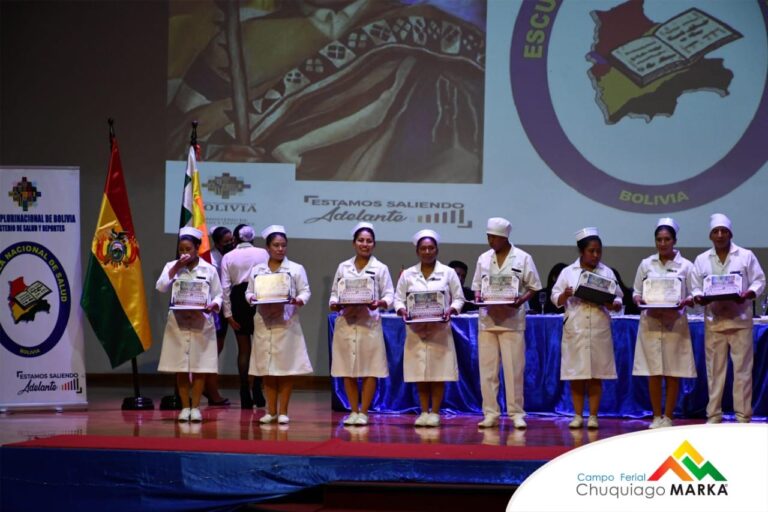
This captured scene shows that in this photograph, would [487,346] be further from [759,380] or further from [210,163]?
[210,163]

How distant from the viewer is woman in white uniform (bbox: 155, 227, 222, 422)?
23.9 feet

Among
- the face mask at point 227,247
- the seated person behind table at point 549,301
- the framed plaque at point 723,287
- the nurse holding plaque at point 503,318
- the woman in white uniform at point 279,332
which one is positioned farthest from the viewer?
the face mask at point 227,247

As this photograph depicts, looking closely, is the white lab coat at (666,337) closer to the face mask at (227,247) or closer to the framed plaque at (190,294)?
the framed plaque at (190,294)

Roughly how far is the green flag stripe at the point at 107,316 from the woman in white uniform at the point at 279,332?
1.62 m

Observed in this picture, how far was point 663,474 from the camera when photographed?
2.35 metres

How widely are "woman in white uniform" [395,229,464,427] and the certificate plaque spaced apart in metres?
0.22

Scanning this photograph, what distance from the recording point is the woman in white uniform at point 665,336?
6.91m

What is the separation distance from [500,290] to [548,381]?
1.39m

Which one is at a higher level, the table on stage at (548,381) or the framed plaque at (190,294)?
the framed plaque at (190,294)

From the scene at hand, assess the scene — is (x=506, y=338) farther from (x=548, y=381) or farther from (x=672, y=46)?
(x=672, y=46)

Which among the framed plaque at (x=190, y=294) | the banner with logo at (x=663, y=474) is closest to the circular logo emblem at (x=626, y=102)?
the framed plaque at (x=190, y=294)

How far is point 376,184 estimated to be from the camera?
10062 mm

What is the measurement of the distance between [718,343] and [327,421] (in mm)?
3078

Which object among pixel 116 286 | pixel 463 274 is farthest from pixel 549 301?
pixel 116 286
